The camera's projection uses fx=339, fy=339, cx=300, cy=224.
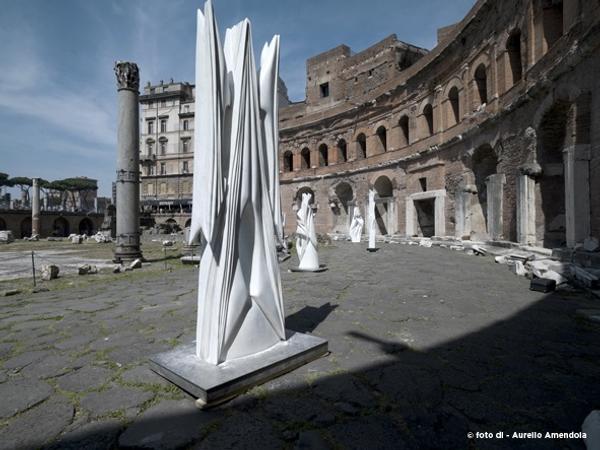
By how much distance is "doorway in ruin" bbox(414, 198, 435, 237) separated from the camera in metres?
18.7

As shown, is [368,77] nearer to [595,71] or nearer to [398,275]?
[595,71]

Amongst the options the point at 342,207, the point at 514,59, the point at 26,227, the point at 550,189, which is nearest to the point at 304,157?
the point at 342,207

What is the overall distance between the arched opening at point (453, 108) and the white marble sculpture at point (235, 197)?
15.8 meters

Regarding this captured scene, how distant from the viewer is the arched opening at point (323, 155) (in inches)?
1037

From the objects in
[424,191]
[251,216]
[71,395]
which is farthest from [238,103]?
[424,191]

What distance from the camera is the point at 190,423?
1821 mm

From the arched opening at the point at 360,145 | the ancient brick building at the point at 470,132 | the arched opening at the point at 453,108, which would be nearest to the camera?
the ancient brick building at the point at 470,132

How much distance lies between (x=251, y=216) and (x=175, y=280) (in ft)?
15.3

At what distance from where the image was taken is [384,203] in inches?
838

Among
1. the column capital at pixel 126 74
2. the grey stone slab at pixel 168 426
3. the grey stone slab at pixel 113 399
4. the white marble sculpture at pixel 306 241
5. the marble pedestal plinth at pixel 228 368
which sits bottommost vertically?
the grey stone slab at pixel 168 426

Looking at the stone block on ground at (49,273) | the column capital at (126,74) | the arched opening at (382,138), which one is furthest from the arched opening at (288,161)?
the stone block on ground at (49,273)

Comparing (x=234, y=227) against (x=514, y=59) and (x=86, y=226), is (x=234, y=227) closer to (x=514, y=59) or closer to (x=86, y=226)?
(x=514, y=59)

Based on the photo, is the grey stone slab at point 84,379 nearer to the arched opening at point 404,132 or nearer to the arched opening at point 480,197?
the arched opening at point 480,197

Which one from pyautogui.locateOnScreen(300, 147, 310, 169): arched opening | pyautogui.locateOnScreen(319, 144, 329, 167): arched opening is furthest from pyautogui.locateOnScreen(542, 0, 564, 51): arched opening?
pyautogui.locateOnScreen(300, 147, 310, 169): arched opening
